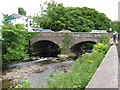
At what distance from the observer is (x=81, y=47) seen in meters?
30.9

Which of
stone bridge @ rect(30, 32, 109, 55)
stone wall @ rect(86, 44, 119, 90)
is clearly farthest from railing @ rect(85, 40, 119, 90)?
stone bridge @ rect(30, 32, 109, 55)

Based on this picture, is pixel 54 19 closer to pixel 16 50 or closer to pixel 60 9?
pixel 60 9

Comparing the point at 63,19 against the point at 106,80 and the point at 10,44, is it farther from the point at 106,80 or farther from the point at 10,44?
the point at 106,80

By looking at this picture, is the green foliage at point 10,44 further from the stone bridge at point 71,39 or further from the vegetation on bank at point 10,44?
the stone bridge at point 71,39

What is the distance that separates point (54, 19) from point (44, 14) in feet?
10.4

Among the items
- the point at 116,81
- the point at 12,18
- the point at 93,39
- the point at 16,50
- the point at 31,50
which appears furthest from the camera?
the point at 12,18

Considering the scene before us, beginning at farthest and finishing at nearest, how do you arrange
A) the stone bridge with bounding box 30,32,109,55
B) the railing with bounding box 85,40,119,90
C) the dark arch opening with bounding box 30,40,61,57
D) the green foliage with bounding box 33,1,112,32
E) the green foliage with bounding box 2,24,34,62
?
the green foliage with bounding box 33,1,112,32, the dark arch opening with bounding box 30,40,61,57, the stone bridge with bounding box 30,32,109,55, the green foliage with bounding box 2,24,34,62, the railing with bounding box 85,40,119,90

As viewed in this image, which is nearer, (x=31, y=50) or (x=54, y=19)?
(x=31, y=50)

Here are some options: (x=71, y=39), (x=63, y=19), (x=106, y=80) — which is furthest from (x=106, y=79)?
(x=63, y=19)

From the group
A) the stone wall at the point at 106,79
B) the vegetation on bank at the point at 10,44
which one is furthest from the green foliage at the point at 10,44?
the stone wall at the point at 106,79

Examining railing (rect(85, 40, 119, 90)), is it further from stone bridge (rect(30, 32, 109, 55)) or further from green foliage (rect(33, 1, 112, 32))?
green foliage (rect(33, 1, 112, 32))

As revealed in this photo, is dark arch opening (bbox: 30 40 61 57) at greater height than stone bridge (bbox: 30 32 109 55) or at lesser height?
lesser

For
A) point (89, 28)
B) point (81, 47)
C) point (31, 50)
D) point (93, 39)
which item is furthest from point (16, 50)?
point (89, 28)

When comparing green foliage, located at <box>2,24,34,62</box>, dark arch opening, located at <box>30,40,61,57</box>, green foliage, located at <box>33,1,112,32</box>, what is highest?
green foliage, located at <box>33,1,112,32</box>
